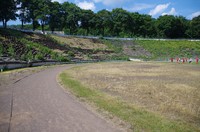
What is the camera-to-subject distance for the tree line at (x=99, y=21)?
306 feet

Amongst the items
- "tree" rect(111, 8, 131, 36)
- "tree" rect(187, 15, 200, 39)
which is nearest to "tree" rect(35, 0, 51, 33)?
"tree" rect(111, 8, 131, 36)

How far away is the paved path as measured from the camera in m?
9.68

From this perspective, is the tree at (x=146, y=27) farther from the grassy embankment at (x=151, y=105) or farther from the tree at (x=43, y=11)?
the grassy embankment at (x=151, y=105)

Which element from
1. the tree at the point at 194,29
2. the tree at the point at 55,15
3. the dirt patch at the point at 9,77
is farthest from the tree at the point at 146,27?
the dirt patch at the point at 9,77

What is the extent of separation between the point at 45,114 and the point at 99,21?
107 meters

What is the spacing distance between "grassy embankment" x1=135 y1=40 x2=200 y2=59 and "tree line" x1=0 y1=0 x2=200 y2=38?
87.3 feet

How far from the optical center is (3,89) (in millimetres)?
17281

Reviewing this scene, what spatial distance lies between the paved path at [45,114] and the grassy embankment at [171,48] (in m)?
65.7

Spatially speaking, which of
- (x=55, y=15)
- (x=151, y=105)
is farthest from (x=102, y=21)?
(x=151, y=105)

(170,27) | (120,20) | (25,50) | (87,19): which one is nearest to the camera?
(25,50)

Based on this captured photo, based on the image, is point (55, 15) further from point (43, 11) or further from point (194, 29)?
point (194, 29)

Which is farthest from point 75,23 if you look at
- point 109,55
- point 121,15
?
point 109,55

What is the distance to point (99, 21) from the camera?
115625 mm

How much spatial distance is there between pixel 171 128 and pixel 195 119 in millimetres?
2093
